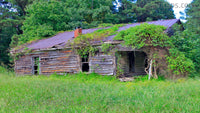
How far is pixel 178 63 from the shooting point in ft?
35.1

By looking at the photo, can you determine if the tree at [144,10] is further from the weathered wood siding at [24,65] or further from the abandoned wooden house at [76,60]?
the weathered wood siding at [24,65]

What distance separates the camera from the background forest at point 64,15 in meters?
23.7

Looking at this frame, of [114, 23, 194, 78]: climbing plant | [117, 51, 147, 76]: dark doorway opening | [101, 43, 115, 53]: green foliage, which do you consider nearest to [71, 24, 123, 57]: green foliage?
[101, 43, 115, 53]: green foliage

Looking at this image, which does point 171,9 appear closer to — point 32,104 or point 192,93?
point 192,93

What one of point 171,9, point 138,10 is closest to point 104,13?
point 138,10

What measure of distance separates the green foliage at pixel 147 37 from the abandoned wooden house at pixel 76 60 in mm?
689

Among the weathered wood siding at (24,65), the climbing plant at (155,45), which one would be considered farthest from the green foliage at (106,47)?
the weathered wood siding at (24,65)

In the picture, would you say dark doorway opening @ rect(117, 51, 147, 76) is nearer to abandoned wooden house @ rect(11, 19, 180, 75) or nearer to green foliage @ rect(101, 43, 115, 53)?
abandoned wooden house @ rect(11, 19, 180, 75)

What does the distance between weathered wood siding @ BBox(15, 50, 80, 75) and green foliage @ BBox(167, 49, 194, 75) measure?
6.75 metres

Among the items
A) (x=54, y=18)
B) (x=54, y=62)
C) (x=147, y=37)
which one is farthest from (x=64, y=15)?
(x=147, y=37)

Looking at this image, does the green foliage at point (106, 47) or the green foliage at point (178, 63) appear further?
the green foliage at point (106, 47)

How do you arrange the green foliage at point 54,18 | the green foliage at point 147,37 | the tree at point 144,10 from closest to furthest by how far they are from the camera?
the green foliage at point 147,37, the green foliage at point 54,18, the tree at point 144,10

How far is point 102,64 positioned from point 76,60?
2350 mm

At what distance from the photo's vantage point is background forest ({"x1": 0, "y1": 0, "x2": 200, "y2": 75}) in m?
23.7
